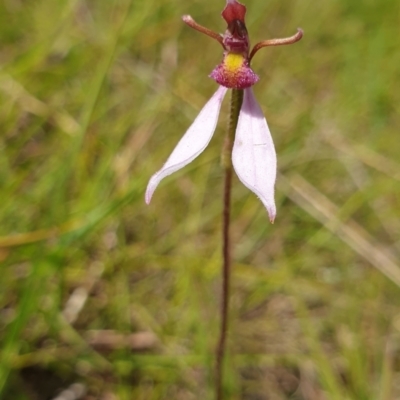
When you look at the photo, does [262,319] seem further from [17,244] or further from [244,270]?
[17,244]

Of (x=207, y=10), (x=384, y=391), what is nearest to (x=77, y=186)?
(x=384, y=391)

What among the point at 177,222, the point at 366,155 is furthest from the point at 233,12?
the point at 366,155

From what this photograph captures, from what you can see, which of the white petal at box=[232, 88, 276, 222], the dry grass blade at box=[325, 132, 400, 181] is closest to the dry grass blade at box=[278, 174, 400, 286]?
the dry grass blade at box=[325, 132, 400, 181]

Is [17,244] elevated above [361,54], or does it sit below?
below

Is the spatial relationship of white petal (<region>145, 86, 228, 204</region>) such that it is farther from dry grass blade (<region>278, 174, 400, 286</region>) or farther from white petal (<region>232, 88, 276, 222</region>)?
dry grass blade (<region>278, 174, 400, 286</region>)

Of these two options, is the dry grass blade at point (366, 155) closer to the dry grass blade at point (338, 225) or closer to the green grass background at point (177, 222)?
the green grass background at point (177, 222)
